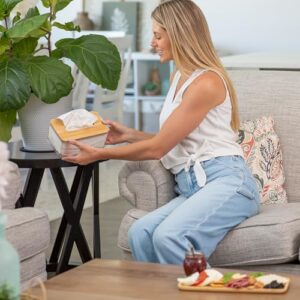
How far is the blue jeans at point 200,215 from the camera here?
313 cm

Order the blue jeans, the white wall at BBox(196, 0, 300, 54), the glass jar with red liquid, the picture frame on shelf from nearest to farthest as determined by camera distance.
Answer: the glass jar with red liquid < the blue jeans < the white wall at BBox(196, 0, 300, 54) < the picture frame on shelf

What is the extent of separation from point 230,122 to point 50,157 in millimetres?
729

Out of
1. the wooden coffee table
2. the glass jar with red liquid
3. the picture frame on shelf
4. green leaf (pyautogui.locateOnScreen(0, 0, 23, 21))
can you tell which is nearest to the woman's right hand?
green leaf (pyautogui.locateOnScreen(0, 0, 23, 21))

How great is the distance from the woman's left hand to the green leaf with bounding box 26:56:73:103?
40 centimetres

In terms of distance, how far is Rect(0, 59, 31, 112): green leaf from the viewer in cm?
355

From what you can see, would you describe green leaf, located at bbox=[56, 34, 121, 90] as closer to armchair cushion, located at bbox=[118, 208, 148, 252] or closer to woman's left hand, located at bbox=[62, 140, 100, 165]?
woman's left hand, located at bbox=[62, 140, 100, 165]

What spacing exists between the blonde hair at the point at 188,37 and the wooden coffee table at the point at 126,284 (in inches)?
37.7

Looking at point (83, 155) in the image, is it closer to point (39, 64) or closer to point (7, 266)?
point (39, 64)

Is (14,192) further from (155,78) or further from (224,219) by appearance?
(155,78)

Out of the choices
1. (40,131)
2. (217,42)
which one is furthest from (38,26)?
(217,42)

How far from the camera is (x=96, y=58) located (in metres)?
3.72

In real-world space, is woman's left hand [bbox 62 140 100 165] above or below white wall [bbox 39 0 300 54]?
below

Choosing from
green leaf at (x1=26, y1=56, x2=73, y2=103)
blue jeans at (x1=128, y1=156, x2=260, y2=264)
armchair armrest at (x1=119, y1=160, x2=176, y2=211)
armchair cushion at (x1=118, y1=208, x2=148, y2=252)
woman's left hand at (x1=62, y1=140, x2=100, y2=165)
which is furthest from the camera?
green leaf at (x1=26, y1=56, x2=73, y2=103)

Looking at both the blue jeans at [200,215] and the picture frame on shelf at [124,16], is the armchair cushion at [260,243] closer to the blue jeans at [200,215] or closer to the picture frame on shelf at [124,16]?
the blue jeans at [200,215]
